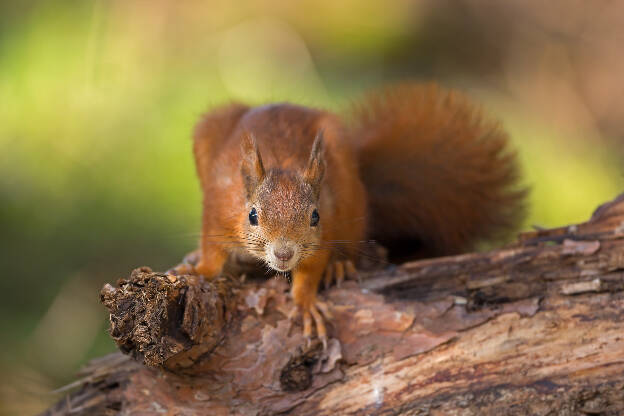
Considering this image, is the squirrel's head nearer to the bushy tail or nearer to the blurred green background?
the blurred green background

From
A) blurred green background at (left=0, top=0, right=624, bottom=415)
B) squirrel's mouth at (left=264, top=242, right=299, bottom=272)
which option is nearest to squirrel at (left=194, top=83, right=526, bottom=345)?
squirrel's mouth at (left=264, top=242, right=299, bottom=272)

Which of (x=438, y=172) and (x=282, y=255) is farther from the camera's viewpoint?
(x=438, y=172)

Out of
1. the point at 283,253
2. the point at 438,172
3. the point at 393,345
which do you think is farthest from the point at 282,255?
the point at 438,172

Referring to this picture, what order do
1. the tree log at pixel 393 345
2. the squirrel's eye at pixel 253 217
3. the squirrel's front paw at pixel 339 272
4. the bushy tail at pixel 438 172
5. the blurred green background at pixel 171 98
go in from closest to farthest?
the tree log at pixel 393 345, the squirrel's eye at pixel 253 217, the squirrel's front paw at pixel 339 272, the bushy tail at pixel 438 172, the blurred green background at pixel 171 98

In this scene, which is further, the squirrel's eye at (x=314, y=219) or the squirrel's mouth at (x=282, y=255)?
the squirrel's eye at (x=314, y=219)

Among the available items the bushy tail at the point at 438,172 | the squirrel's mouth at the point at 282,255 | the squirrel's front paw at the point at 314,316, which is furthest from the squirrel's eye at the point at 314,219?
the bushy tail at the point at 438,172

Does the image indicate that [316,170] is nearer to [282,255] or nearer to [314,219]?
[314,219]

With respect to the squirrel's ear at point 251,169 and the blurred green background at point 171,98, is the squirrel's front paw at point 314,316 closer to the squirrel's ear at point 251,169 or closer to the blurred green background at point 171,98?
the squirrel's ear at point 251,169

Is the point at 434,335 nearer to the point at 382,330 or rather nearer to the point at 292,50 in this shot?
the point at 382,330
